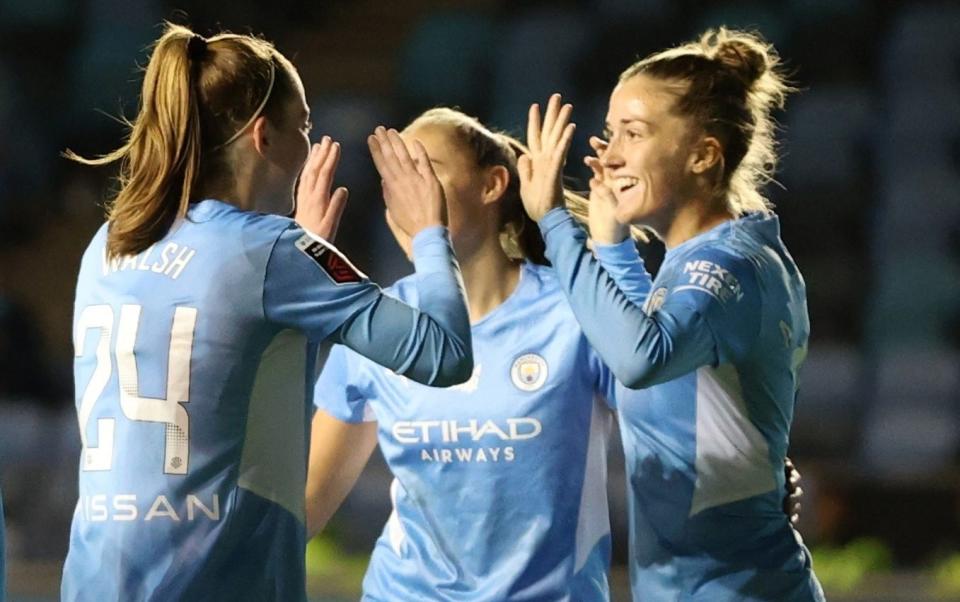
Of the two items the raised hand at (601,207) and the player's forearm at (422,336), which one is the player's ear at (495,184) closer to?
the raised hand at (601,207)

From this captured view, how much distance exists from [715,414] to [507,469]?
20.5 inches

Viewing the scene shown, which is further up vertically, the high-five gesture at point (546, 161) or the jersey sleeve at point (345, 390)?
the high-five gesture at point (546, 161)

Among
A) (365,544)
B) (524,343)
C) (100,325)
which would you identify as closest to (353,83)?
(365,544)

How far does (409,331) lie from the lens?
8.26 ft

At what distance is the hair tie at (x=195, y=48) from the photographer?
8.63 ft

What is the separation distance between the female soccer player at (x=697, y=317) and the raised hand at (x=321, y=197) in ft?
1.24

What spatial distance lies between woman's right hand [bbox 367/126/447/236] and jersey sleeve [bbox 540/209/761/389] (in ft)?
0.72

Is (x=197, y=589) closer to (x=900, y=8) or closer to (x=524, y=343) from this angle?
(x=524, y=343)

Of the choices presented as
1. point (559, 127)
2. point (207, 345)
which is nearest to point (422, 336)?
point (207, 345)

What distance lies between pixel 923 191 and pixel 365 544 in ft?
11.1

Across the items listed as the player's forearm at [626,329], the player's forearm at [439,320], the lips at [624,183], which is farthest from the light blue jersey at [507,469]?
the player's forearm at [439,320]

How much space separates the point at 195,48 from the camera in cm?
264

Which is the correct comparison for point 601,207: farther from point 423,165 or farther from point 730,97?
point 423,165

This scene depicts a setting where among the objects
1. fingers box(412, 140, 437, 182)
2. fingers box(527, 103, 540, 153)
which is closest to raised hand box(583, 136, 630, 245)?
fingers box(527, 103, 540, 153)
